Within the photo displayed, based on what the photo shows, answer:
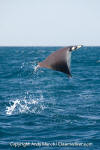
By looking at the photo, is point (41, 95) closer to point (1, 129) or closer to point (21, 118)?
point (21, 118)

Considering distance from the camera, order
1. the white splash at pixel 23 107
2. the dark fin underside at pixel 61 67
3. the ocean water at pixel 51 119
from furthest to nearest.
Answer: the white splash at pixel 23 107 → the ocean water at pixel 51 119 → the dark fin underside at pixel 61 67

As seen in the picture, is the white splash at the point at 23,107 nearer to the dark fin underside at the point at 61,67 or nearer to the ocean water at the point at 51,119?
the ocean water at the point at 51,119

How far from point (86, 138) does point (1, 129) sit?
11.1ft

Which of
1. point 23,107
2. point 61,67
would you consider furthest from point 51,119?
point 61,67

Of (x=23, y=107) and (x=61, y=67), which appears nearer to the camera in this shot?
(x=61, y=67)

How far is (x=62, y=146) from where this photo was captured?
13.5 metres

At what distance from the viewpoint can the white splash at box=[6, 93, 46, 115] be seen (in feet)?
63.5

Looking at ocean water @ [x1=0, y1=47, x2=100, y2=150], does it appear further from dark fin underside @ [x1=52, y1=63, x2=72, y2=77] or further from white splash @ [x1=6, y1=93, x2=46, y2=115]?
dark fin underside @ [x1=52, y1=63, x2=72, y2=77]

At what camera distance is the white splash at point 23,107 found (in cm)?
1934

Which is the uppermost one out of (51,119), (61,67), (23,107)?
(61,67)

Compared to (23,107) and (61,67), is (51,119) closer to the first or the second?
(23,107)

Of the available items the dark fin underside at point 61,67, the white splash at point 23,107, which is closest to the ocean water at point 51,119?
the white splash at point 23,107

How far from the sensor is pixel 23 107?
2078cm

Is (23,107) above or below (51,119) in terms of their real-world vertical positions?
below
